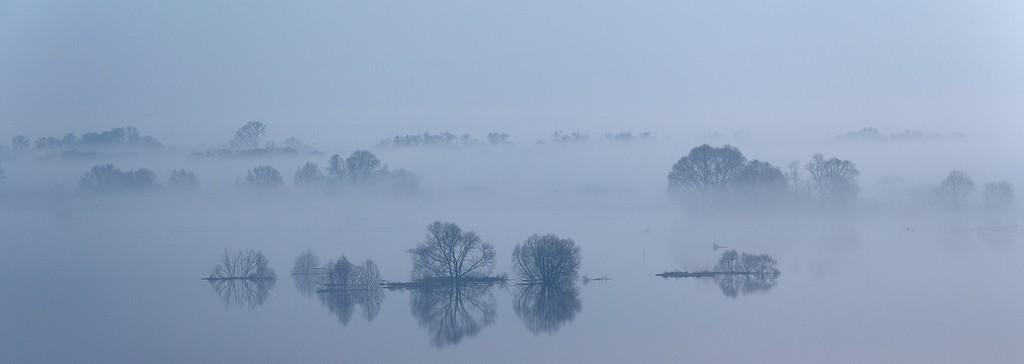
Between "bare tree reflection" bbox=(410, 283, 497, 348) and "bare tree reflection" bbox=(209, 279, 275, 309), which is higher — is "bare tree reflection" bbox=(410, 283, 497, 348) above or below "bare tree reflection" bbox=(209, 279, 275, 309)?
below

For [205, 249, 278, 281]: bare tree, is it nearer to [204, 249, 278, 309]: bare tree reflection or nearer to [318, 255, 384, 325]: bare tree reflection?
[204, 249, 278, 309]: bare tree reflection

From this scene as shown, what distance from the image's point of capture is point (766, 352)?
492 inches

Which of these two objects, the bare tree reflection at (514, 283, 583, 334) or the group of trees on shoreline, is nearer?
the bare tree reflection at (514, 283, 583, 334)

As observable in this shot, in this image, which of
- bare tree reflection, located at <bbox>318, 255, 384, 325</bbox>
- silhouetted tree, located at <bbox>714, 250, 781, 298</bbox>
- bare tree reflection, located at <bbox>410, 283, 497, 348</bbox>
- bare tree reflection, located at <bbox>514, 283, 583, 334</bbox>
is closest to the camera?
bare tree reflection, located at <bbox>410, 283, 497, 348</bbox>

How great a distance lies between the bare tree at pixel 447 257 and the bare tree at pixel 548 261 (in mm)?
519

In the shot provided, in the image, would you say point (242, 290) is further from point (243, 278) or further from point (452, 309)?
point (452, 309)

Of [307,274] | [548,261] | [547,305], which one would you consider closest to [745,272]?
[548,261]

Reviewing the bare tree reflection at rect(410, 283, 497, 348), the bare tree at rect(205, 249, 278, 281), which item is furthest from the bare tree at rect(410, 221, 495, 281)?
the bare tree at rect(205, 249, 278, 281)

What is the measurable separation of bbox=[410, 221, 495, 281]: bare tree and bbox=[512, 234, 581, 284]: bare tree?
1.70 feet

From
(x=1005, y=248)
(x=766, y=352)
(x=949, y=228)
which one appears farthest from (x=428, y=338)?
(x=949, y=228)

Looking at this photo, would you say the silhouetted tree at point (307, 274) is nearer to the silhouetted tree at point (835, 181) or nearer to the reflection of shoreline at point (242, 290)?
the reflection of shoreline at point (242, 290)

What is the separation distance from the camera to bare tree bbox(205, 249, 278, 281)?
17.5 metres

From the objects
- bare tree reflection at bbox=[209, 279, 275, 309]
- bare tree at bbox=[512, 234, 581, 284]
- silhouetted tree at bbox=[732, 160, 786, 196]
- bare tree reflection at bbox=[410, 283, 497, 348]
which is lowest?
bare tree reflection at bbox=[410, 283, 497, 348]

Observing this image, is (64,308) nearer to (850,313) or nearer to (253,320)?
(253,320)
